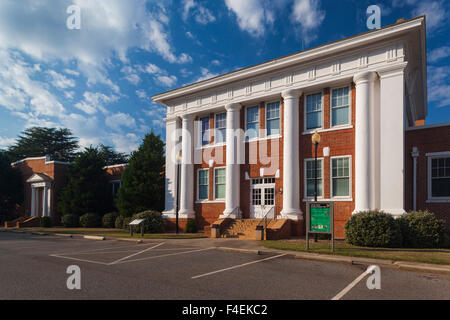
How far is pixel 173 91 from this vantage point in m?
24.5

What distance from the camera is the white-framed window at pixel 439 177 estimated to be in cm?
1647

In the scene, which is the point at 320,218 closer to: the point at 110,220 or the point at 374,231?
the point at 374,231

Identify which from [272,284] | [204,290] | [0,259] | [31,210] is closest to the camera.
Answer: [204,290]

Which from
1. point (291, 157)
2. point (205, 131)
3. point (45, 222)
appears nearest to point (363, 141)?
point (291, 157)

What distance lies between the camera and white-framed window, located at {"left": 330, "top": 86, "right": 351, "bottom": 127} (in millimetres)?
18109

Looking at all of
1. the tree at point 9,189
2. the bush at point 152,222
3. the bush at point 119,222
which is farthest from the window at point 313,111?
the tree at point 9,189

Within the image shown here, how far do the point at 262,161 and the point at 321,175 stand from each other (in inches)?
150

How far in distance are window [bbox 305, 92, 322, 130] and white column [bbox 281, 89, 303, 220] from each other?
0.63 meters

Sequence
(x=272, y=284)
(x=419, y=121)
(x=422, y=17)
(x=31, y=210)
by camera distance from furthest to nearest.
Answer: (x=31, y=210) < (x=419, y=121) < (x=422, y=17) < (x=272, y=284)

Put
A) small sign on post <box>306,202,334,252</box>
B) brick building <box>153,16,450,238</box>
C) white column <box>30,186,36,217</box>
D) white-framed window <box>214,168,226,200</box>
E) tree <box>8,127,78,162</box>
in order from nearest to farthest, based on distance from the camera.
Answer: small sign on post <box>306,202,334,252</box> < brick building <box>153,16,450,238</box> < white-framed window <box>214,168,226,200</box> < white column <box>30,186,36,217</box> < tree <box>8,127,78,162</box>

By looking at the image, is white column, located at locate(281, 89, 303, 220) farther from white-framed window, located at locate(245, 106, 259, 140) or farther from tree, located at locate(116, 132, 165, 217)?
tree, located at locate(116, 132, 165, 217)

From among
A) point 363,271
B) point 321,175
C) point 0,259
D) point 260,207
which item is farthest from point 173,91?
point 363,271

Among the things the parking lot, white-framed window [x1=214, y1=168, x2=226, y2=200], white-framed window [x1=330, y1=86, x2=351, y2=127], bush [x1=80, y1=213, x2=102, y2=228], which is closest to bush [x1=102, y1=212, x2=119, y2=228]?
bush [x1=80, y1=213, x2=102, y2=228]

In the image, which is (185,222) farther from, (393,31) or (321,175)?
(393,31)
